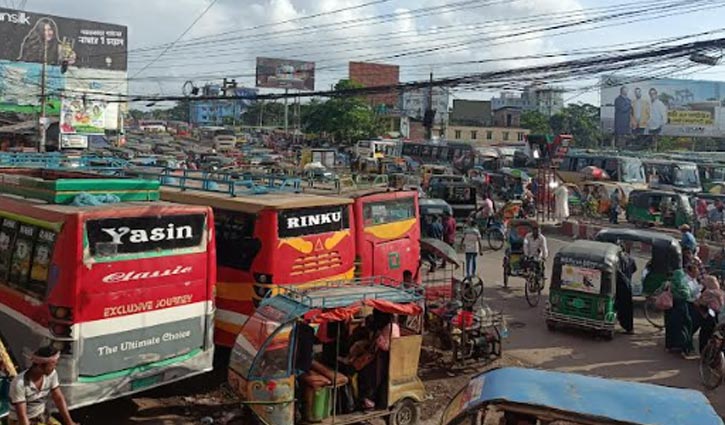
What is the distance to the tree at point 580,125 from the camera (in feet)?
289

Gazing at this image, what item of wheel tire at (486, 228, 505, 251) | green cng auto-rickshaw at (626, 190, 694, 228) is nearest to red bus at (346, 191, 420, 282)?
wheel tire at (486, 228, 505, 251)

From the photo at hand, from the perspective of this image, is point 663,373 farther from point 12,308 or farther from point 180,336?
point 12,308

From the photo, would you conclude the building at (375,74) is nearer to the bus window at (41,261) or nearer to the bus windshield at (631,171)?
the bus windshield at (631,171)

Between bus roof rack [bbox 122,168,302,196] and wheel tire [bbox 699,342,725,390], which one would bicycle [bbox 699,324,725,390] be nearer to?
wheel tire [bbox 699,342,725,390]

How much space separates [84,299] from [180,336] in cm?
130

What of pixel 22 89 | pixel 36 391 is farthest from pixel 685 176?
pixel 22 89

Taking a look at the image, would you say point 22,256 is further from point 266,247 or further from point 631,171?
point 631,171

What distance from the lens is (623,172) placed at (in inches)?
1409

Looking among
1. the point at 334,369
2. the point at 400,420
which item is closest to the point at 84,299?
the point at 334,369

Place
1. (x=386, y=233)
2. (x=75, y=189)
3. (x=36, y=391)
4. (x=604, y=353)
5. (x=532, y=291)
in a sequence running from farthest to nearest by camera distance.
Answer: (x=532, y=291), (x=386, y=233), (x=604, y=353), (x=75, y=189), (x=36, y=391)

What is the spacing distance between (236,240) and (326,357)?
7.44 ft

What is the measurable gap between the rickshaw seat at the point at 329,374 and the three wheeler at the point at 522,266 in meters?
7.74

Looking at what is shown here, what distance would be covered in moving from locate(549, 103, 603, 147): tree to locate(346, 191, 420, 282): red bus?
79.1 meters

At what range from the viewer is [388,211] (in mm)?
11398
